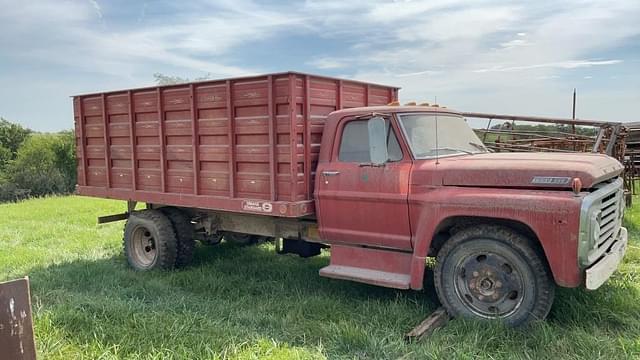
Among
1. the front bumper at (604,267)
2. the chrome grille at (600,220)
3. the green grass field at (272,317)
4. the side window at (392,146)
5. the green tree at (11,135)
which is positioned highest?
the green tree at (11,135)

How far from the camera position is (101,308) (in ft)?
16.9

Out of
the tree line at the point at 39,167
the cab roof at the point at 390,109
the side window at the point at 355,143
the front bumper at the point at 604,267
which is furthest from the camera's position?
the tree line at the point at 39,167

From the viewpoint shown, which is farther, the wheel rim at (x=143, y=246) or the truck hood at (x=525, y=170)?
the wheel rim at (x=143, y=246)

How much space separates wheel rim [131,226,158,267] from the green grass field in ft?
1.03

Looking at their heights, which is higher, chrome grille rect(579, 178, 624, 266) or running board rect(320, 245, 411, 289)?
chrome grille rect(579, 178, 624, 266)

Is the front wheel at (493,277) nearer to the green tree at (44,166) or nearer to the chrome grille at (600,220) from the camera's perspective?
the chrome grille at (600,220)

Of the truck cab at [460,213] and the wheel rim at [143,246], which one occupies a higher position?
the truck cab at [460,213]

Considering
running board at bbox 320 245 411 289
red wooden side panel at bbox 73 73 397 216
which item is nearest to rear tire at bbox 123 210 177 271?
red wooden side panel at bbox 73 73 397 216

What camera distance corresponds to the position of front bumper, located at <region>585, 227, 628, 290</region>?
429 centimetres

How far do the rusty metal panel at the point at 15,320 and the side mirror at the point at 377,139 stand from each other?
3.23 metres

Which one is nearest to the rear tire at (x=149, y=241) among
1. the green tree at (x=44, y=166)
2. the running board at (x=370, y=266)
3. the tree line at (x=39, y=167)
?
the running board at (x=370, y=266)

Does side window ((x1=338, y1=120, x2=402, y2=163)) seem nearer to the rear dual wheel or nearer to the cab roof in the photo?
the cab roof

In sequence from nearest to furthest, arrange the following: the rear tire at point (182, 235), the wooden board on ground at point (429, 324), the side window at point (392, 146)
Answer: the wooden board on ground at point (429, 324) < the side window at point (392, 146) < the rear tire at point (182, 235)

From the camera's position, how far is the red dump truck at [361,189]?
4488 millimetres
